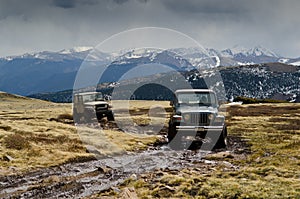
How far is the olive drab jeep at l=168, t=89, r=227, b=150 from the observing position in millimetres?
24578

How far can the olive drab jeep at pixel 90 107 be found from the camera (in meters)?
46.3

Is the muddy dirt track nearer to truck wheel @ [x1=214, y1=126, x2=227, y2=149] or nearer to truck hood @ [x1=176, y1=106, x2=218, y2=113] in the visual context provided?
truck wheel @ [x1=214, y1=126, x2=227, y2=149]

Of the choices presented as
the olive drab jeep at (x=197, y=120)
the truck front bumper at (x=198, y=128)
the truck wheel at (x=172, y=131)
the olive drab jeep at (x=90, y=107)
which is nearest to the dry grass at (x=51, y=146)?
the truck wheel at (x=172, y=131)

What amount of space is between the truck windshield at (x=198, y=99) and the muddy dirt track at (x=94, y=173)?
4.15 metres

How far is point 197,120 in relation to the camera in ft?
80.6

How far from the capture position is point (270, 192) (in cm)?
1162

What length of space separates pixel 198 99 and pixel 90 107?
23218 millimetres

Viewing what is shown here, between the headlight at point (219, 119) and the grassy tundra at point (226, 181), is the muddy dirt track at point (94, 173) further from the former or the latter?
the headlight at point (219, 119)

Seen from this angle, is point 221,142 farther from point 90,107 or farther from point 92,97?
point 92,97

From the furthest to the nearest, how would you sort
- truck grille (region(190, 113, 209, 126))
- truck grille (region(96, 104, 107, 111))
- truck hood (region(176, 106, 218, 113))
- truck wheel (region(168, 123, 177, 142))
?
truck grille (region(96, 104, 107, 111)) < truck wheel (region(168, 123, 177, 142)) < truck hood (region(176, 106, 218, 113)) < truck grille (region(190, 113, 209, 126))

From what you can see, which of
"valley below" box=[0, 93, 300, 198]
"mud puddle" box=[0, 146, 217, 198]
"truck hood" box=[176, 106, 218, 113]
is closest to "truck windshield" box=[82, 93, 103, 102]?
"valley below" box=[0, 93, 300, 198]

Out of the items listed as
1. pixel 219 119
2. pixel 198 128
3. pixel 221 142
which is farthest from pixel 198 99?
pixel 221 142

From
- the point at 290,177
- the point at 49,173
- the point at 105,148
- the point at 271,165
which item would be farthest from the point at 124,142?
the point at 290,177

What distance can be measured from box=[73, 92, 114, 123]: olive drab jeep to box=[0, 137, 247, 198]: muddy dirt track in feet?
76.3
